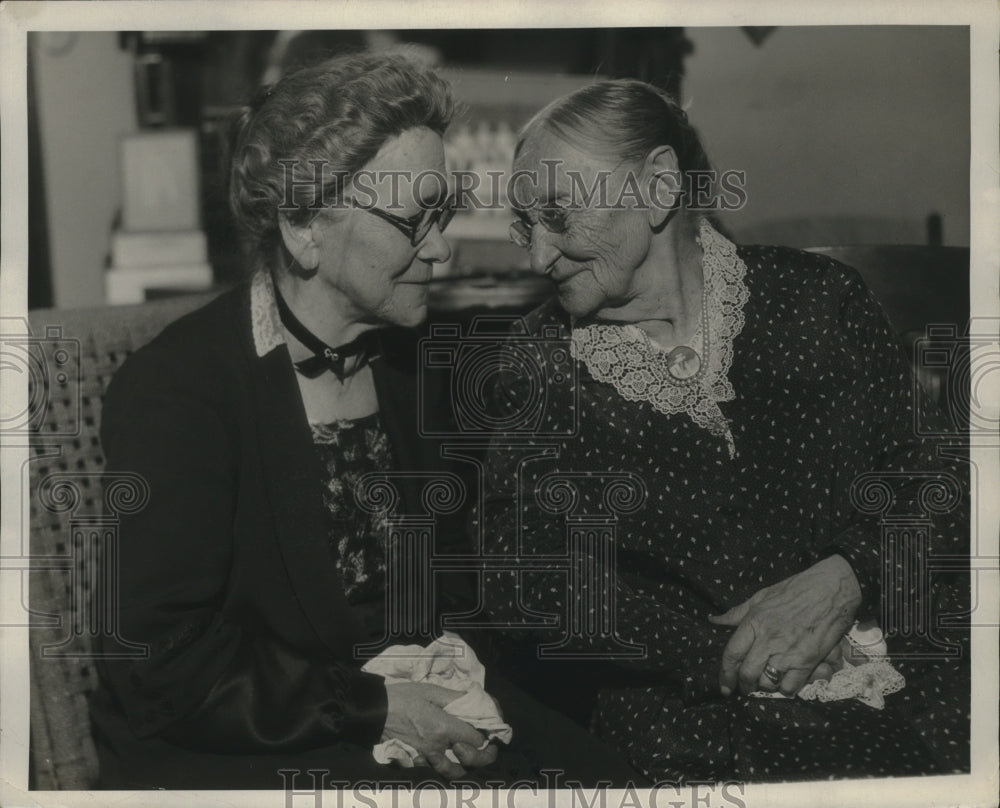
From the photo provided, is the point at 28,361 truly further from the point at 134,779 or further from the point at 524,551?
the point at 524,551

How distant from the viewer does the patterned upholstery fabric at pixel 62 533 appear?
1521mm

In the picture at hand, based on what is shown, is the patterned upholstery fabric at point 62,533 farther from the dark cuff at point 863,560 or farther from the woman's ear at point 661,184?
the dark cuff at point 863,560

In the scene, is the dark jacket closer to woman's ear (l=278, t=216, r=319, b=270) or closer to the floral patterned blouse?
the floral patterned blouse

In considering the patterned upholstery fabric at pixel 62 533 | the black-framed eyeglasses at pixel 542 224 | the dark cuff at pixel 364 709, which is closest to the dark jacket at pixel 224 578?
the dark cuff at pixel 364 709

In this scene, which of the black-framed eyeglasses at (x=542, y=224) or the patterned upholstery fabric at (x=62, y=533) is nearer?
the black-framed eyeglasses at (x=542, y=224)

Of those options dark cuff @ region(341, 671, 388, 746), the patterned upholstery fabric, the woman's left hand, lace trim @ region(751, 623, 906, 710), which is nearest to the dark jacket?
dark cuff @ region(341, 671, 388, 746)

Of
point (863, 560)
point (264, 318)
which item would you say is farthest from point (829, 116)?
point (264, 318)

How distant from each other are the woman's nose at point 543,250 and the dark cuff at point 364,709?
2.36 ft

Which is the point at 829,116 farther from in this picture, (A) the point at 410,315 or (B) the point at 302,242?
(B) the point at 302,242

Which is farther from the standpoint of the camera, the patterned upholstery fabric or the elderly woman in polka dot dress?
the patterned upholstery fabric

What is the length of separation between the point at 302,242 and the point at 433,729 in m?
0.81

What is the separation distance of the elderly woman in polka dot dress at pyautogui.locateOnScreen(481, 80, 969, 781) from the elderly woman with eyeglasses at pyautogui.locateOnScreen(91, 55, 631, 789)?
18 cm

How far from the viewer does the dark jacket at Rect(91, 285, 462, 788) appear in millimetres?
1376

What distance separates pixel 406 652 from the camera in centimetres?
149
